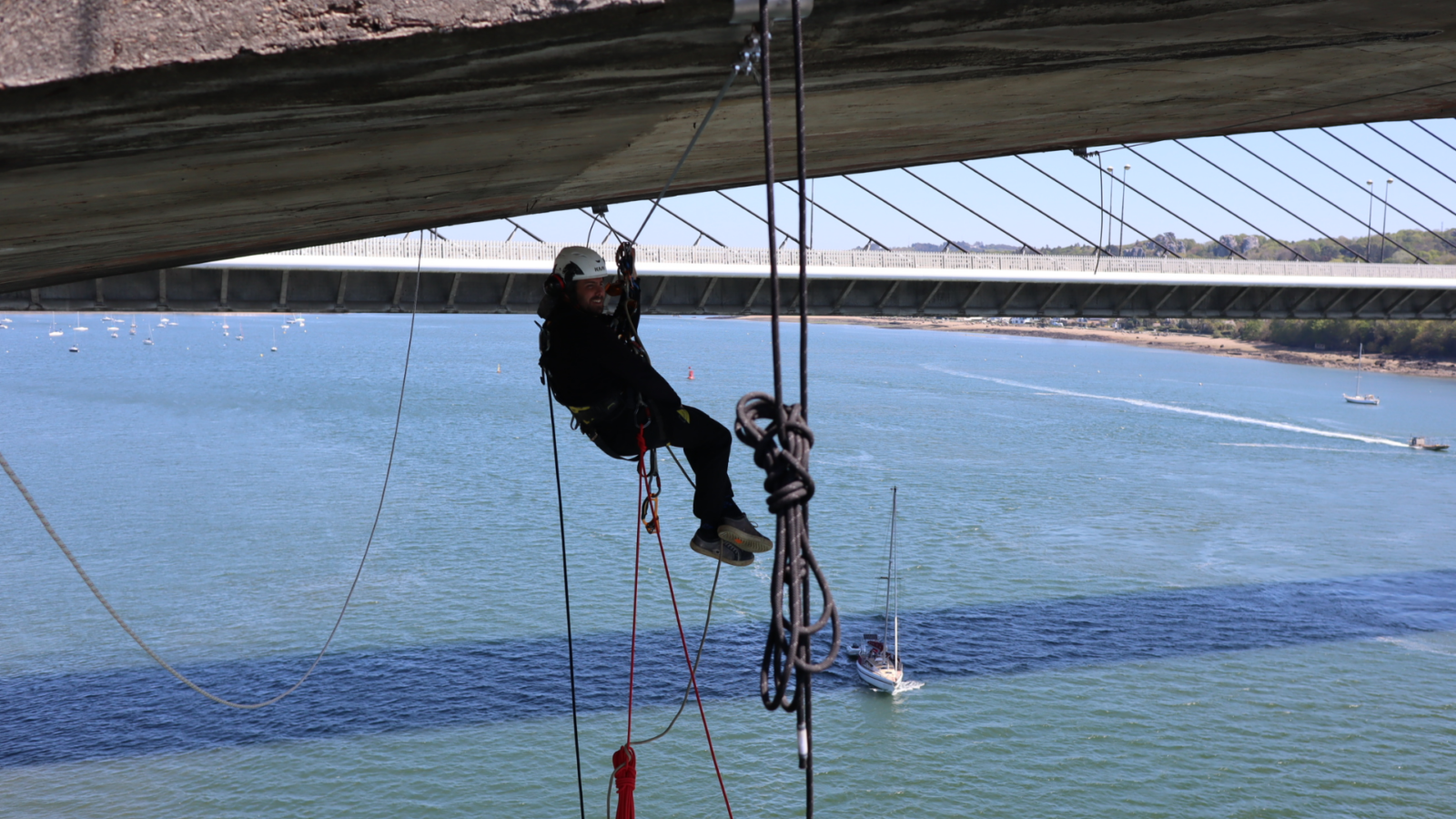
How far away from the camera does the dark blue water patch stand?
1695 centimetres

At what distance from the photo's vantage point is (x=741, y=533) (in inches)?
207

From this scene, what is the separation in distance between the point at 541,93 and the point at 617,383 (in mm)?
2367

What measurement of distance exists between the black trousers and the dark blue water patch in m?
13.0

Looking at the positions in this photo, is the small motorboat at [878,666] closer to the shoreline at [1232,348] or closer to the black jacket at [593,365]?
the black jacket at [593,365]

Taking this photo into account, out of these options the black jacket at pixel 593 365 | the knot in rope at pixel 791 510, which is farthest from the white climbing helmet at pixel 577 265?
the knot in rope at pixel 791 510

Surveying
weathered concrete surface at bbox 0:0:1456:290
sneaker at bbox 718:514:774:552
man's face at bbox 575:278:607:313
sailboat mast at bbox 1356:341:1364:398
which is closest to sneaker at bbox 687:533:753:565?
sneaker at bbox 718:514:774:552

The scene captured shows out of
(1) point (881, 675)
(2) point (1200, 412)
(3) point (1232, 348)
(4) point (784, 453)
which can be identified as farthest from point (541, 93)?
(3) point (1232, 348)

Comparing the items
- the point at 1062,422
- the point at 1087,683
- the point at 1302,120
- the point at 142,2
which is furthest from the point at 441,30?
the point at 1062,422

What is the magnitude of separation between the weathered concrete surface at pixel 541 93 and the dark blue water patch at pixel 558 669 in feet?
42.1

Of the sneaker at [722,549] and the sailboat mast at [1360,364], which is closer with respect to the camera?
the sneaker at [722,549]

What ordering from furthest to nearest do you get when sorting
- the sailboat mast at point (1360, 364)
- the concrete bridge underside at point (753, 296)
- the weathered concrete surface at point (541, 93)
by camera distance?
A: 1. the sailboat mast at point (1360, 364)
2. the concrete bridge underside at point (753, 296)
3. the weathered concrete surface at point (541, 93)

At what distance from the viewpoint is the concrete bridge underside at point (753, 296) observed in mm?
18031

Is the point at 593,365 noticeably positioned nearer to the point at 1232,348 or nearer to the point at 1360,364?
the point at 1360,364

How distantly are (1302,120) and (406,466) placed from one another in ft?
110
